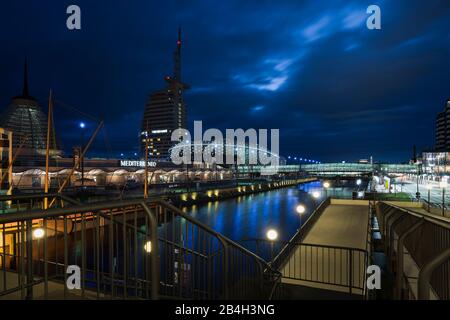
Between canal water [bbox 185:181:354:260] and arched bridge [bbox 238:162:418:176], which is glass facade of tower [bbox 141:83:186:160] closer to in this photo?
arched bridge [bbox 238:162:418:176]

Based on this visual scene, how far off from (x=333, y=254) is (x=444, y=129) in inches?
6591

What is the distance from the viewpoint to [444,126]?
5448 inches

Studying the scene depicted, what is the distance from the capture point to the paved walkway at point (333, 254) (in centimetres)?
800

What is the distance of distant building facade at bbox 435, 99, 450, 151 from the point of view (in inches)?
5315

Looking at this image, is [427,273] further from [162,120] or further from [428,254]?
[162,120]

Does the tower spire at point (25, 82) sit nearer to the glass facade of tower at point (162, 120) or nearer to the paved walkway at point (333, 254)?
the glass facade of tower at point (162, 120)

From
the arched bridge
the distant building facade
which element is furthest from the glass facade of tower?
the distant building facade

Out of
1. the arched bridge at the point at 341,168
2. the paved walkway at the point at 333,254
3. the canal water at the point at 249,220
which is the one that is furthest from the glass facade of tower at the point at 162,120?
the paved walkway at the point at 333,254

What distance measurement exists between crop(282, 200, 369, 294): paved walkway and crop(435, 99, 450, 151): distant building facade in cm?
14611

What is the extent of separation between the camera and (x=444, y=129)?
13838 centimetres

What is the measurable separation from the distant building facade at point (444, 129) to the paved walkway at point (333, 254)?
146 meters
